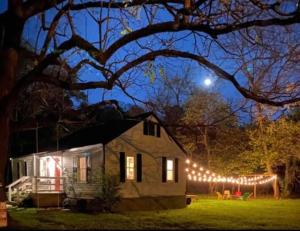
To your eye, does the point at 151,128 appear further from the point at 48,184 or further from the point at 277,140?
the point at 277,140

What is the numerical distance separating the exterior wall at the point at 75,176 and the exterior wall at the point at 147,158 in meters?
0.60

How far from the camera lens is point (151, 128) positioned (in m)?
27.2

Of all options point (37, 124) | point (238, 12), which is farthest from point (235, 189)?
point (238, 12)

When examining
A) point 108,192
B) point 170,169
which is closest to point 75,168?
point 108,192

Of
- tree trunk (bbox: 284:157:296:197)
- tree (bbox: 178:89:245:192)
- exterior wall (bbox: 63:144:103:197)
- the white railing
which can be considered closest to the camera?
exterior wall (bbox: 63:144:103:197)

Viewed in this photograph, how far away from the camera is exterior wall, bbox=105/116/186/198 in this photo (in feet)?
81.8

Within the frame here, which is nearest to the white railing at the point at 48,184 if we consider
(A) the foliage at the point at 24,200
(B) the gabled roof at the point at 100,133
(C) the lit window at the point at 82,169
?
(A) the foliage at the point at 24,200

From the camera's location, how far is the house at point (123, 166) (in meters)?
25.0

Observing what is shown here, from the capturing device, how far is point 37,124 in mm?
16094

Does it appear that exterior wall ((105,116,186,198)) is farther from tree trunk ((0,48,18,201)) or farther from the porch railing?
tree trunk ((0,48,18,201))

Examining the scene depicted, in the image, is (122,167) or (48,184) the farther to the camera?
(48,184)

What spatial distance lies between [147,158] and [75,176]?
4.00 meters

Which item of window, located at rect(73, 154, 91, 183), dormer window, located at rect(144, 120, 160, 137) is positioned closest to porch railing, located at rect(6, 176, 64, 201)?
window, located at rect(73, 154, 91, 183)

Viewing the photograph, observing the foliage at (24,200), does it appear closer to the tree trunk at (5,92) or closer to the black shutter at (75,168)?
the black shutter at (75,168)
